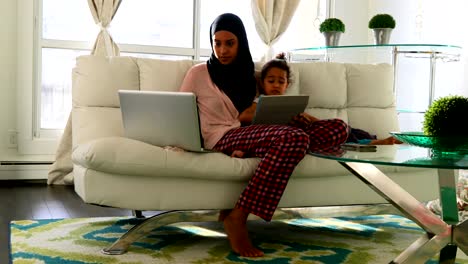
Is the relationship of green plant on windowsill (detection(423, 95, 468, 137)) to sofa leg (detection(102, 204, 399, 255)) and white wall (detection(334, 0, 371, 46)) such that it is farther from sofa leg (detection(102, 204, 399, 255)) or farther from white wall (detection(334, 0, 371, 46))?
white wall (detection(334, 0, 371, 46))

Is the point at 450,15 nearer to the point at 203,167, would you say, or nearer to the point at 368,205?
the point at 368,205

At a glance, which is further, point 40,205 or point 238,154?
point 40,205

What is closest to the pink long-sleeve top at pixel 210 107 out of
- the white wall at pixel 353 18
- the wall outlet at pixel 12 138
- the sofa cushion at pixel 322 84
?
the sofa cushion at pixel 322 84

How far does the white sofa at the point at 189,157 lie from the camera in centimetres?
245

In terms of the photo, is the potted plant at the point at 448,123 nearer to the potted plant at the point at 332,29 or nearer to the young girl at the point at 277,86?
the young girl at the point at 277,86

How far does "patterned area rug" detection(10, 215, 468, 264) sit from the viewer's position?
2.39m

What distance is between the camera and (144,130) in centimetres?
260

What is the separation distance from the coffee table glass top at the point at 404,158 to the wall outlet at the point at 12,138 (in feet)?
9.74

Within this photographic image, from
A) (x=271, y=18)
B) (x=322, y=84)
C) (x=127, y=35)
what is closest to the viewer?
(x=322, y=84)

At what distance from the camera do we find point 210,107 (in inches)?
112

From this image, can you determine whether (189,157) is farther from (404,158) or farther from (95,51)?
(95,51)

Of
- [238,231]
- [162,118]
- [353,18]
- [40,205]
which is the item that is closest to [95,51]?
[40,205]

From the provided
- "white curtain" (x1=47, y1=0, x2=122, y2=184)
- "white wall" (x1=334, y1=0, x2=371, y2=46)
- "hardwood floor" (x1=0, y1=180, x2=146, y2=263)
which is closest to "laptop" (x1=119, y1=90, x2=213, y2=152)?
"hardwood floor" (x1=0, y1=180, x2=146, y2=263)

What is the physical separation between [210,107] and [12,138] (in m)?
2.08
